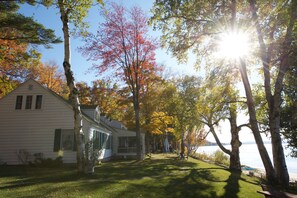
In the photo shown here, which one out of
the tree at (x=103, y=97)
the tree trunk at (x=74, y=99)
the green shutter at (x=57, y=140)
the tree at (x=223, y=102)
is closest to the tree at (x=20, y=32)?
the tree trunk at (x=74, y=99)

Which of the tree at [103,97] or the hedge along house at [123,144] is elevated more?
the tree at [103,97]

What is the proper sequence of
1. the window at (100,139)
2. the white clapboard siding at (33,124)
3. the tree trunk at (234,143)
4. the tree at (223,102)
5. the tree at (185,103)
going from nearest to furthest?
1. the tree at (223,102)
2. the white clapboard siding at (33,124)
3. the tree trunk at (234,143)
4. the window at (100,139)
5. the tree at (185,103)

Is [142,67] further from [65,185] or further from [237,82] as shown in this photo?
[65,185]

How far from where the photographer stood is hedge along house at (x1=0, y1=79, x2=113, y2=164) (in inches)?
656

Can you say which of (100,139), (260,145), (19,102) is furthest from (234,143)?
(19,102)

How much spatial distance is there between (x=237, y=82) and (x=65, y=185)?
42.1 ft

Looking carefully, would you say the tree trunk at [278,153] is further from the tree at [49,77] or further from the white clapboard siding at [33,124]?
the tree at [49,77]

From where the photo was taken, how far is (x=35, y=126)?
17.2 meters

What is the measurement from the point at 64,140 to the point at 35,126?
2505mm

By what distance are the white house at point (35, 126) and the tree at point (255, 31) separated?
9865 mm

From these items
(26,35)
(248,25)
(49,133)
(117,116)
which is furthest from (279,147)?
(117,116)

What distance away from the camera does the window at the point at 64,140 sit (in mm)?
16723

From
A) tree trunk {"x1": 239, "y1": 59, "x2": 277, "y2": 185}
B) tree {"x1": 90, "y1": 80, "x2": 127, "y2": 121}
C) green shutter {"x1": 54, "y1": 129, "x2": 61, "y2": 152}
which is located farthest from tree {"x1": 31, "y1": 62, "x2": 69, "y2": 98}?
tree trunk {"x1": 239, "y1": 59, "x2": 277, "y2": 185}

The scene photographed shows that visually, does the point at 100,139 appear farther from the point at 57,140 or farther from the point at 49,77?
the point at 49,77
